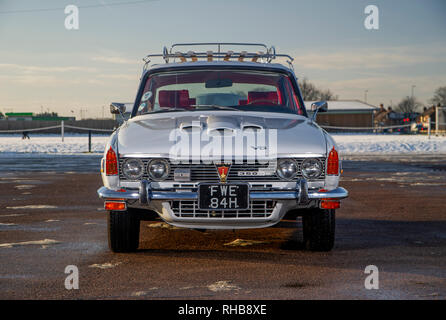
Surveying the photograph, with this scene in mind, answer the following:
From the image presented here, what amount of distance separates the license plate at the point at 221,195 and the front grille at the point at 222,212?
0.32 ft

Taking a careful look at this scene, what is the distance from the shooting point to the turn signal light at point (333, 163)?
5484 millimetres

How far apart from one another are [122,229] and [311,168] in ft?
5.94

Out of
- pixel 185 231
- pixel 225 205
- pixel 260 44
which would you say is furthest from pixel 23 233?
pixel 260 44

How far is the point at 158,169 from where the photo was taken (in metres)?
Answer: 5.39

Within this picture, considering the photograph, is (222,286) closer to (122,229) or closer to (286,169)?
(286,169)

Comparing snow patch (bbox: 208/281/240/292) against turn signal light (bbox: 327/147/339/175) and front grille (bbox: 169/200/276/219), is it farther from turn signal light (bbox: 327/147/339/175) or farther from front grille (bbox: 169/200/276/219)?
turn signal light (bbox: 327/147/339/175)

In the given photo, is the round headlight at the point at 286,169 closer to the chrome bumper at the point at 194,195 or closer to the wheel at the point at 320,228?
the chrome bumper at the point at 194,195

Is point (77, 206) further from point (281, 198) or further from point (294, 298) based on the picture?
point (294, 298)

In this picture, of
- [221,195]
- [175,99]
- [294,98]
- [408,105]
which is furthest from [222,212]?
[408,105]

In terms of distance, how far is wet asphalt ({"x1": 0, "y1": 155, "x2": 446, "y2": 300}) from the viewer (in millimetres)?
4410

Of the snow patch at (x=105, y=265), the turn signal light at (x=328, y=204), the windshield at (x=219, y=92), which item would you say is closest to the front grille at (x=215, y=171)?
the turn signal light at (x=328, y=204)

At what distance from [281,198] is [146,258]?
4.46 ft

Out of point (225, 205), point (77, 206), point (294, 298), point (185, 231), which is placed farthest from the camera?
point (77, 206)

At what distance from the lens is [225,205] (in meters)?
5.24
